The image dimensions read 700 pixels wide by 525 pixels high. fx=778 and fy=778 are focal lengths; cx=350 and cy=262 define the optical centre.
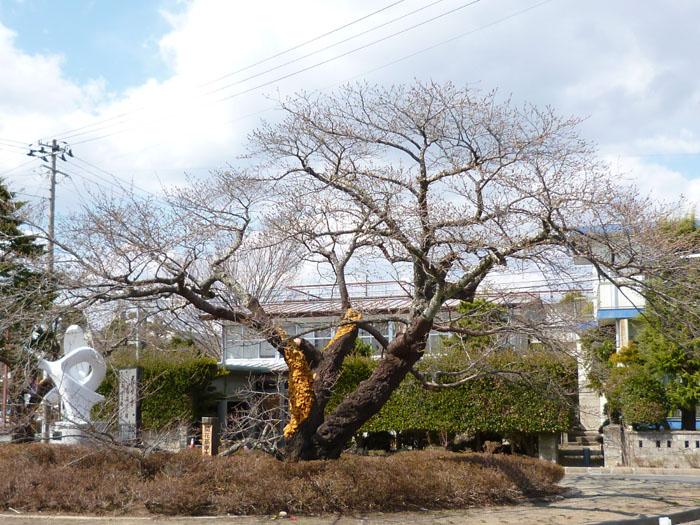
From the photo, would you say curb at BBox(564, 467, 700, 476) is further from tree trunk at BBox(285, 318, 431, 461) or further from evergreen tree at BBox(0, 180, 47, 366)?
evergreen tree at BBox(0, 180, 47, 366)

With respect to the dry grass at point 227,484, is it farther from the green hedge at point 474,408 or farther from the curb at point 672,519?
the green hedge at point 474,408

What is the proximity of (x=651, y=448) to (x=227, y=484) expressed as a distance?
14.1m

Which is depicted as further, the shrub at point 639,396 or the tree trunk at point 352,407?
the shrub at point 639,396

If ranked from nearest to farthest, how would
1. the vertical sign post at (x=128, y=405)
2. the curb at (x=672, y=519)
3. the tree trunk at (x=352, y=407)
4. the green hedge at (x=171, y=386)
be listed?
the curb at (x=672, y=519) < the tree trunk at (x=352, y=407) < the vertical sign post at (x=128, y=405) < the green hedge at (x=171, y=386)

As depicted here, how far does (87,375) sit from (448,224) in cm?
951

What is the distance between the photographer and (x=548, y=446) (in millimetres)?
22375

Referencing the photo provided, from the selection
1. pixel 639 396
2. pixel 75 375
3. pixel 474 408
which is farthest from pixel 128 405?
pixel 639 396

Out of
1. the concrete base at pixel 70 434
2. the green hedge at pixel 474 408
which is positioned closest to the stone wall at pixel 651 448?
the green hedge at pixel 474 408

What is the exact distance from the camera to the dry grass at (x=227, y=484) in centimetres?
1107

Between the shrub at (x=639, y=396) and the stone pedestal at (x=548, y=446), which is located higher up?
the shrub at (x=639, y=396)

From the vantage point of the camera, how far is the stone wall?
68.5ft

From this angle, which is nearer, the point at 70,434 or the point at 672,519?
the point at 672,519

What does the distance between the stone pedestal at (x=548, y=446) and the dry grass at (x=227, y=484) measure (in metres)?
9.70

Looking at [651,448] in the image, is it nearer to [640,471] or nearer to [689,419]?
[640,471]
